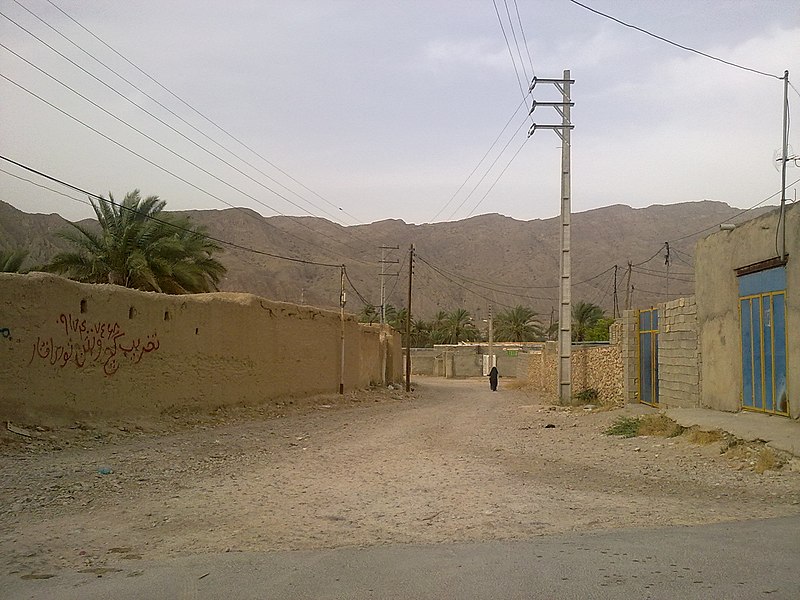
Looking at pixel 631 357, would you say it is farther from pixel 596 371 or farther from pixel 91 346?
pixel 91 346

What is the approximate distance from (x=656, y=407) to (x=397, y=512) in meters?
13.1

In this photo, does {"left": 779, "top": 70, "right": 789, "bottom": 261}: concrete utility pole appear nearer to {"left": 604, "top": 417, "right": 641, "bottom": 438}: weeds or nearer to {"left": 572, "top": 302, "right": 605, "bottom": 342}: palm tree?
{"left": 604, "top": 417, "right": 641, "bottom": 438}: weeds

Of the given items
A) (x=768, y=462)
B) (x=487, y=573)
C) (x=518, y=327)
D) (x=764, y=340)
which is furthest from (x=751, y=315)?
(x=518, y=327)

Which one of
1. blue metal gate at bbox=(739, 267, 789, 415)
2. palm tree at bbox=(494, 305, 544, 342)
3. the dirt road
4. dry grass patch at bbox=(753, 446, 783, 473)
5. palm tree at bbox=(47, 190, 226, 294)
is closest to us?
the dirt road

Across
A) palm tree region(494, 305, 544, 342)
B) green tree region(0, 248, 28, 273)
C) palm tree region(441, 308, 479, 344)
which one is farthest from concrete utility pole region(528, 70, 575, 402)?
palm tree region(441, 308, 479, 344)

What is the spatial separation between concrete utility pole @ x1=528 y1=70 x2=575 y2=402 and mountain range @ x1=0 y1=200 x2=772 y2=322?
52.8 metres

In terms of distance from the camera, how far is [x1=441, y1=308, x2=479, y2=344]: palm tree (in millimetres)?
82625

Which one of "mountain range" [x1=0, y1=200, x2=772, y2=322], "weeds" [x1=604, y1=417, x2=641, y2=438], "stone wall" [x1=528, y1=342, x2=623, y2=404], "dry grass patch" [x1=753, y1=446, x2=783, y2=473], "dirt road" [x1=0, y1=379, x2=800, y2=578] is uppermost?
"mountain range" [x1=0, y1=200, x2=772, y2=322]

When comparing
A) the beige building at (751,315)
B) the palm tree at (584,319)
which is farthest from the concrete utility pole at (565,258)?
the palm tree at (584,319)

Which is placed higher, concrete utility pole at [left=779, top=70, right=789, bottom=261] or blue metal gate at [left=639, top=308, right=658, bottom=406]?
concrete utility pole at [left=779, top=70, right=789, bottom=261]

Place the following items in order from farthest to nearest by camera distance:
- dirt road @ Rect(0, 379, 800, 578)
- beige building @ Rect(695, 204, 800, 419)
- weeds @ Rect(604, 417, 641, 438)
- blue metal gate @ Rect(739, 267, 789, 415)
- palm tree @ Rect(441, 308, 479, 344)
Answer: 1. palm tree @ Rect(441, 308, 479, 344)
2. weeds @ Rect(604, 417, 641, 438)
3. blue metal gate @ Rect(739, 267, 789, 415)
4. beige building @ Rect(695, 204, 800, 419)
5. dirt road @ Rect(0, 379, 800, 578)

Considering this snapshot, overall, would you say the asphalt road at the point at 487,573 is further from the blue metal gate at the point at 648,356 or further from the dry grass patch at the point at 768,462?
the blue metal gate at the point at 648,356

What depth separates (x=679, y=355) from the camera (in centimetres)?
1791

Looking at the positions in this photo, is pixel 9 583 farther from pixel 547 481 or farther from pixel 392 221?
pixel 392 221
